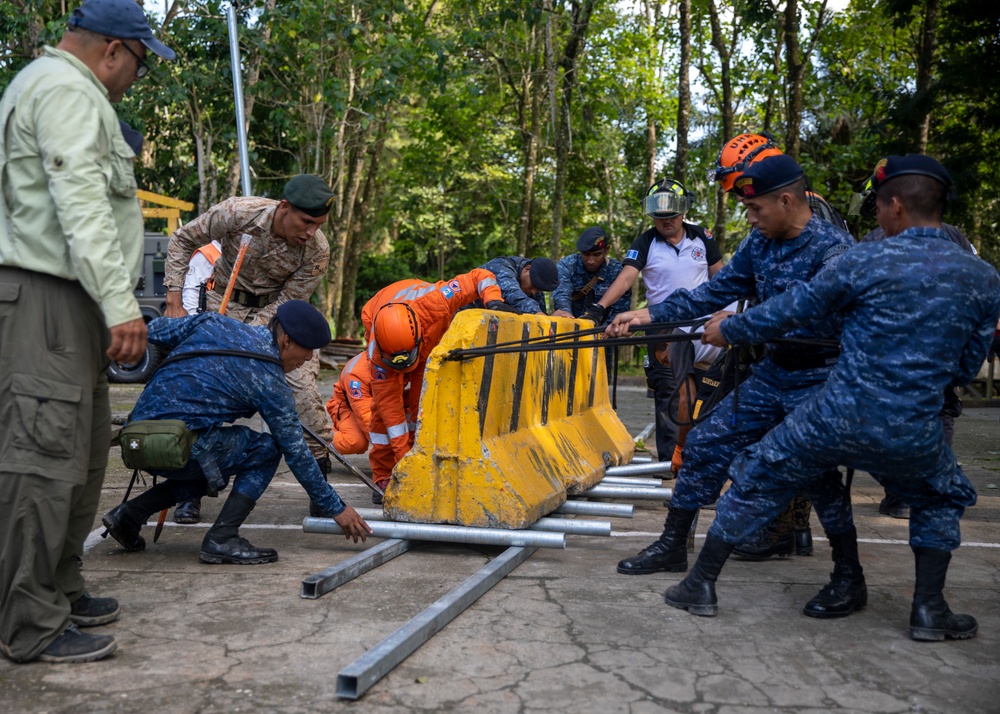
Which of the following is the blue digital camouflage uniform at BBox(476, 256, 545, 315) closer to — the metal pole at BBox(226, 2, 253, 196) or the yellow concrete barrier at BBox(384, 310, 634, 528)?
the yellow concrete barrier at BBox(384, 310, 634, 528)

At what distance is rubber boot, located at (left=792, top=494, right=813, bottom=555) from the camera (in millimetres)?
5172

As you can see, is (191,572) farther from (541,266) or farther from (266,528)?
(541,266)

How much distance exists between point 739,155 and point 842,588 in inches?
87.4

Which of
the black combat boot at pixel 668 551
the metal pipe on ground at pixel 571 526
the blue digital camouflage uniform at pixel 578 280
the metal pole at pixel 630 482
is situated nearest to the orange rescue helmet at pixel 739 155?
the black combat boot at pixel 668 551

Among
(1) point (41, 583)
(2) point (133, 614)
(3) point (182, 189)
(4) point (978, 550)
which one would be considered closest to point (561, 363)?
(4) point (978, 550)

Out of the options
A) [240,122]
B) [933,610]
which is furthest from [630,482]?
[240,122]

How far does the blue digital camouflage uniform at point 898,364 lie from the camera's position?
139 inches

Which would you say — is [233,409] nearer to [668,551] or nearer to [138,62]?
[138,62]

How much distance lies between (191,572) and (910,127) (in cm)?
1355

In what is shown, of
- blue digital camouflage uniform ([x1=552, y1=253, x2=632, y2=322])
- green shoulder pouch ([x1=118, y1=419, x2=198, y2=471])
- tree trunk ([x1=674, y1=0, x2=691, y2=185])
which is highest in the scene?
tree trunk ([x1=674, y1=0, x2=691, y2=185])

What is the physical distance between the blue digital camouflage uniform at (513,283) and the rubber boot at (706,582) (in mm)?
3537

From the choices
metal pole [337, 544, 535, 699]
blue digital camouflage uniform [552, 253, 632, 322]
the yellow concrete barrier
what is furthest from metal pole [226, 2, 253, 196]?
metal pole [337, 544, 535, 699]

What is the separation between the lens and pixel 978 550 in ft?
17.6

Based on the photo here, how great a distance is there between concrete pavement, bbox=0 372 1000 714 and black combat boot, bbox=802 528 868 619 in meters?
0.07
